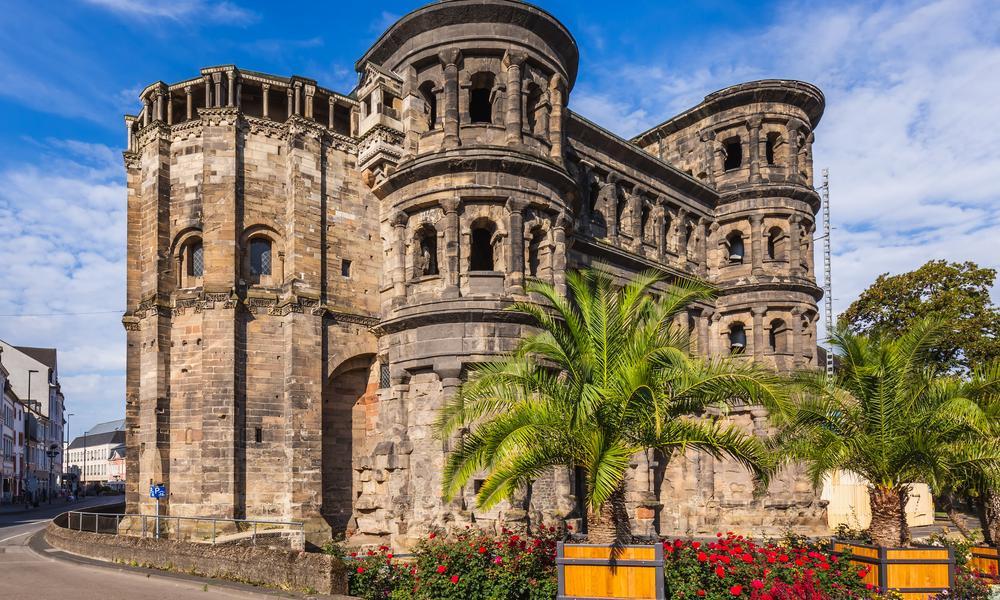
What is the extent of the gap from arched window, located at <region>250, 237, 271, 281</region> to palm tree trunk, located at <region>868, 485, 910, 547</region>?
17.0m

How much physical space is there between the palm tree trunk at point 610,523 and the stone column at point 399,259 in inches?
441

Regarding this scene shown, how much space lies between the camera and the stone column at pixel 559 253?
22203 mm

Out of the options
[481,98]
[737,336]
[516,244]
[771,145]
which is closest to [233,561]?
[516,244]

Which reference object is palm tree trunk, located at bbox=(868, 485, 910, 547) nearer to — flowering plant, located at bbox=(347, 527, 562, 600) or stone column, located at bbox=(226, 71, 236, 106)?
flowering plant, located at bbox=(347, 527, 562, 600)

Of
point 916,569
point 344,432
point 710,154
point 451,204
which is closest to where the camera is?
point 916,569

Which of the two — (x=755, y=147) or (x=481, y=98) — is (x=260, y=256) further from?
(x=755, y=147)

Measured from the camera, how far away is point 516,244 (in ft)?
69.9

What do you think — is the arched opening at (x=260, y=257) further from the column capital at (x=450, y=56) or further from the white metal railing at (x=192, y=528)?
the column capital at (x=450, y=56)

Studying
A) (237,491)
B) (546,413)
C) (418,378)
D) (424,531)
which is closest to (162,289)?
(237,491)

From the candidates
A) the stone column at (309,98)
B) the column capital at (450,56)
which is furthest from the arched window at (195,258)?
the column capital at (450,56)

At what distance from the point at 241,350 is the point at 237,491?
380 cm

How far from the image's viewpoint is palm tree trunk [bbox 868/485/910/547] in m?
14.0

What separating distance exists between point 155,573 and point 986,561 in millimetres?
15983

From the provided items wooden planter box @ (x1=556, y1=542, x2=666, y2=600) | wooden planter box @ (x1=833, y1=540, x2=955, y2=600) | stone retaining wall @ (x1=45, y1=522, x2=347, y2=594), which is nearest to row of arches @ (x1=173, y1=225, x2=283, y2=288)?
stone retaining wall @ (x1=45, y1=522, x2=347, y2=594)
